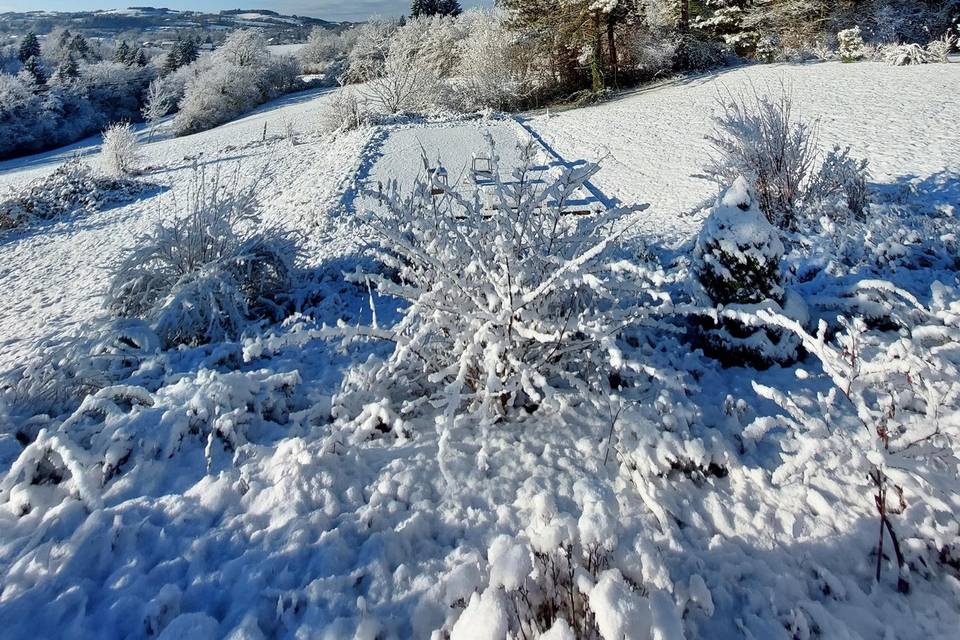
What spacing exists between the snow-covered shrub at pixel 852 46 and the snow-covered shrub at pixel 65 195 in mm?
17538

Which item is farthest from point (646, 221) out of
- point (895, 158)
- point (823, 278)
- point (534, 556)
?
point (534, 556)

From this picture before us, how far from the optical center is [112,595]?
5.12ft

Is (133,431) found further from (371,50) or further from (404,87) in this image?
(371,50)

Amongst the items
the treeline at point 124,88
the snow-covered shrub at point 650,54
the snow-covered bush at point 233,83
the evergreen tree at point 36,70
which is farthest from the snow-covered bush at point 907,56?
the evergreen tree at point 36,70

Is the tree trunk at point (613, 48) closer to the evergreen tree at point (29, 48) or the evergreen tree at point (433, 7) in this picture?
the evergreen tree at point (433, 7)

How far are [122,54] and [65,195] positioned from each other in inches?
1164

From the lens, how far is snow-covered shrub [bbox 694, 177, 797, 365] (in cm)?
286

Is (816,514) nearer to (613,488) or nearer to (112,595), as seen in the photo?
(613,488)

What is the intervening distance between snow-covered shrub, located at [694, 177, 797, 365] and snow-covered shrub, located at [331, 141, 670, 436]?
0.70m

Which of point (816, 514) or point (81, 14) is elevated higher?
point (81, 14)

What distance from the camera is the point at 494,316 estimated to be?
2168 millimetres

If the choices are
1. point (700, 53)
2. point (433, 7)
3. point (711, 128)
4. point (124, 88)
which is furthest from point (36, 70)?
point (711, 128)

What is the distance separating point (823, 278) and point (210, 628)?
160 inches

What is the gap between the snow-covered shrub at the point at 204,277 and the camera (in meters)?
3.79
